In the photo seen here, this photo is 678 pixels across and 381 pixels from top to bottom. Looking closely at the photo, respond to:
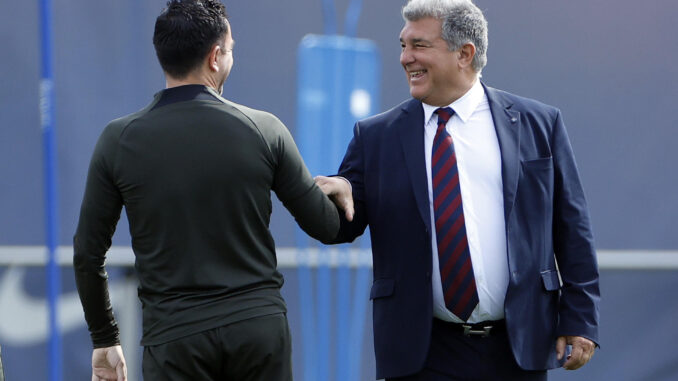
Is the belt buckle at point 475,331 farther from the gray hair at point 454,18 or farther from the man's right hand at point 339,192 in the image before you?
the gray hair at point 454,18

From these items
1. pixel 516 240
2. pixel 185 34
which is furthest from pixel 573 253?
pixel 185 34

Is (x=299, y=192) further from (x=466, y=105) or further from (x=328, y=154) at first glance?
(x=328, y=154)

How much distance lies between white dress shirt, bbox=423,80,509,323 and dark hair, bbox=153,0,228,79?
763 millimetres

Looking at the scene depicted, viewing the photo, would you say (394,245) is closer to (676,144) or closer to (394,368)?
(394,368)

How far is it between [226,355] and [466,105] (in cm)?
106

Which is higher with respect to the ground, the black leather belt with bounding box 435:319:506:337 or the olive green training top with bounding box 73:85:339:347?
the olive green training top with bounding box 73:85:339:347

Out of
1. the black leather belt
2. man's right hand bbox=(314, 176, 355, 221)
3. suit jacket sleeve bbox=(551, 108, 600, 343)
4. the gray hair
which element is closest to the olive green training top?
man's right hand bbox=(314, 176, 355, 221)

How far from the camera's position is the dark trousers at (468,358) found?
2.65 meters

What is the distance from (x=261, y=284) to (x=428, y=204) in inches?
24.2

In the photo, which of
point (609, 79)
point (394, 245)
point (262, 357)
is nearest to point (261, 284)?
point (262, 357)

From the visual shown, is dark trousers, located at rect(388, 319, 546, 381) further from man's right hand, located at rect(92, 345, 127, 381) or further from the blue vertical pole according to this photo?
the blue vertical pole

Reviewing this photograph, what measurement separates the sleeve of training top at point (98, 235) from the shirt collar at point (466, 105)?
98 centimetres

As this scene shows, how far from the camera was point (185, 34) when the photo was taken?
91.3 inches

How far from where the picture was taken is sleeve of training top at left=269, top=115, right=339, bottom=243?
92.3 inches
